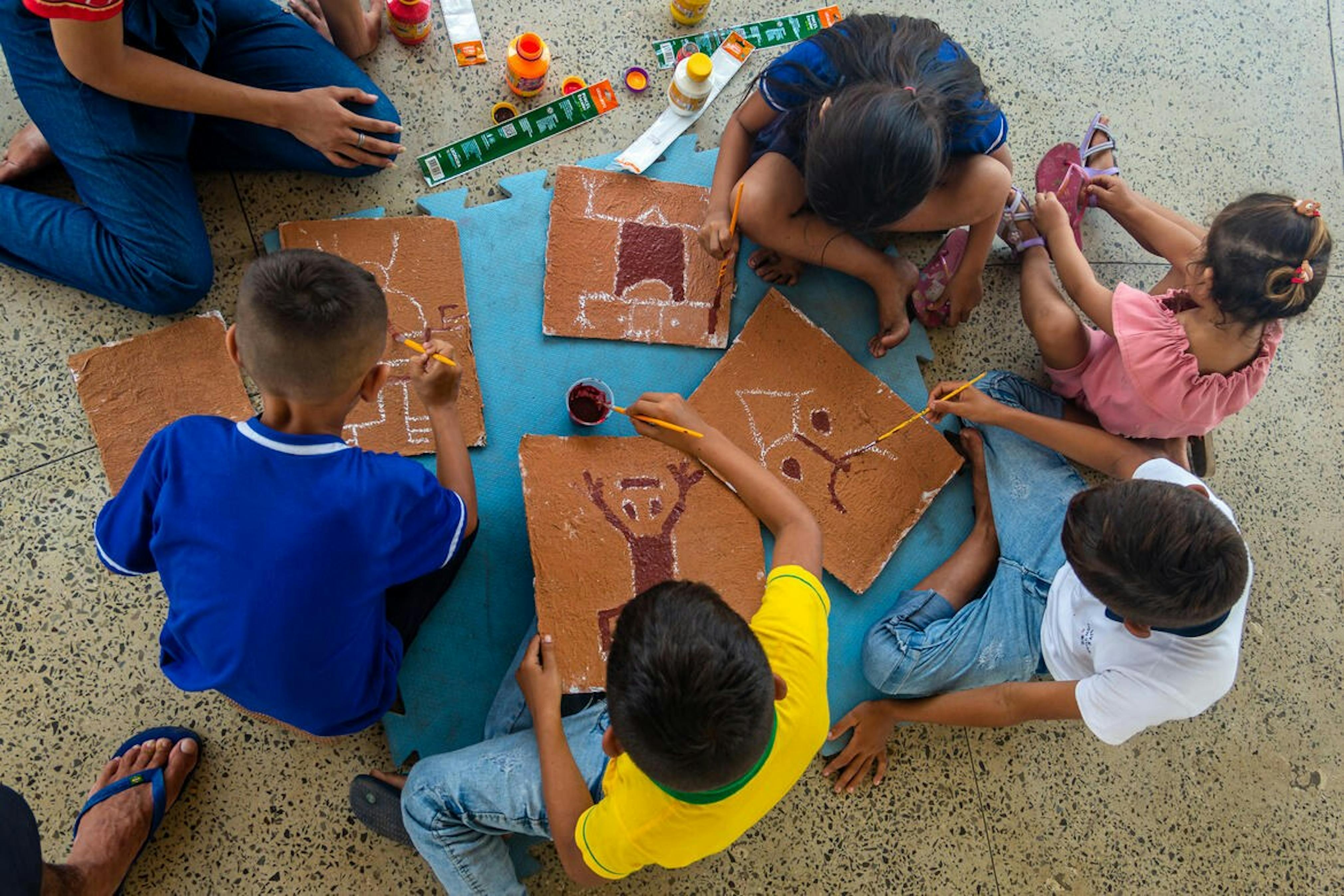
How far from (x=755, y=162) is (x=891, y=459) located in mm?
746

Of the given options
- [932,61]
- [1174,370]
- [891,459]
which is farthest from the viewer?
[891,459]

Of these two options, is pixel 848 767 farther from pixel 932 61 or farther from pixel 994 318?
pixel 932 61

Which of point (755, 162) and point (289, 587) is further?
point (755, 162)

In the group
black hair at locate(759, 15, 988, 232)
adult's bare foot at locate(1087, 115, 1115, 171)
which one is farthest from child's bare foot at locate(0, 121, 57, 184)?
adult's bare foot at locate(1087, 115, 1115, 171)

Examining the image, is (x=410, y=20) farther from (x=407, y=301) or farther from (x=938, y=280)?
(x=938, y=280)

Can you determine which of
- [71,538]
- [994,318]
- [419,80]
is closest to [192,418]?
[71,538]

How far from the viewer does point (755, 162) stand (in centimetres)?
191

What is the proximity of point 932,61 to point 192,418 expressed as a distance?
144cm

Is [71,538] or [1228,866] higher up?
[71,538]

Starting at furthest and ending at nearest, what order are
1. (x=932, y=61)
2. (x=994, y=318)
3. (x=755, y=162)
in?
(x=994, y=318)
(x=755, y=162)
(x=932, y=61)

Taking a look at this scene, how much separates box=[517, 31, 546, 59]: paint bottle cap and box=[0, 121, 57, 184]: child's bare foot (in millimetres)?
1009

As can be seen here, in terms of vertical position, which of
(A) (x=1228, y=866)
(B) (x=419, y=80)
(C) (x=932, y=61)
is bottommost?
(A) (x=1228, y=866)

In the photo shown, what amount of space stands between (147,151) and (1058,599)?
6.77ft

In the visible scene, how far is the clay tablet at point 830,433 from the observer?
1.98 meters
